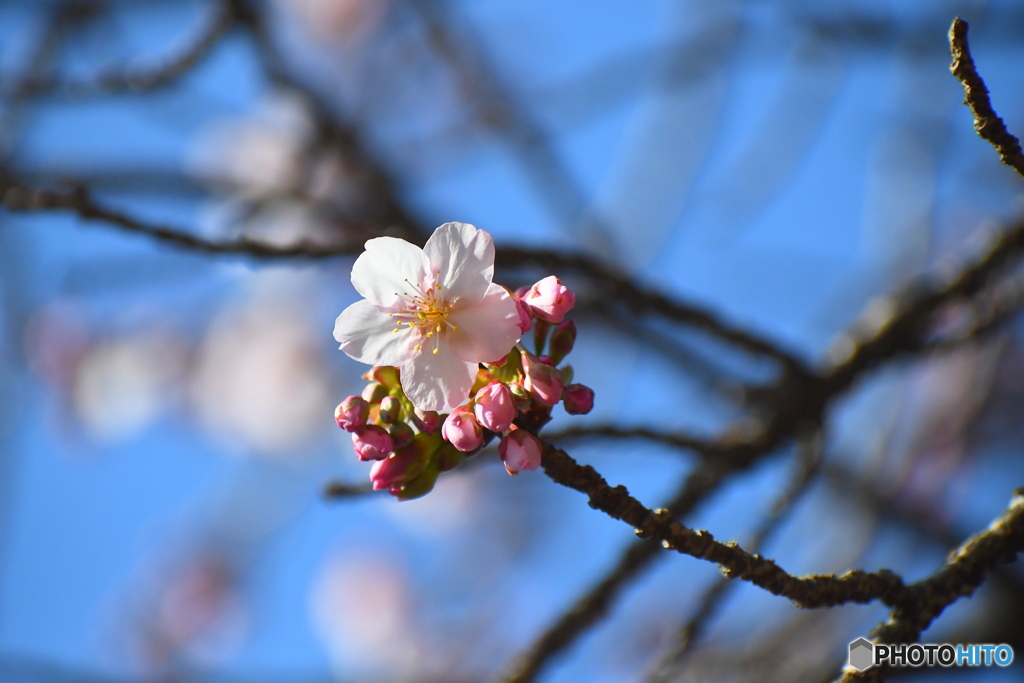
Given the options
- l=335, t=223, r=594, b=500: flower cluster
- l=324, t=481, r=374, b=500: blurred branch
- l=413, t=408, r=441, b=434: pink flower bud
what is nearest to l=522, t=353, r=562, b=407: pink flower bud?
l=335, t=223, r=594, b=500: flower cluster

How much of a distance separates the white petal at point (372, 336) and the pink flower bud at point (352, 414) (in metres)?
0.06

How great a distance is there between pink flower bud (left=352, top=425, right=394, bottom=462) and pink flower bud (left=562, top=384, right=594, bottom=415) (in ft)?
0.75

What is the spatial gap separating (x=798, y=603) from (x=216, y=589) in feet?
22.1

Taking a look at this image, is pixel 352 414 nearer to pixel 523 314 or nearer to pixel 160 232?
pixel 523 314

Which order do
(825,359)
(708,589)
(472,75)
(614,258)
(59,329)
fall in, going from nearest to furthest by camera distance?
(708,589) → (825,359) → (614,258) → (472,75) → (59,329)

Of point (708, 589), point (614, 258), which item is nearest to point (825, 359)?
point (708, 589)

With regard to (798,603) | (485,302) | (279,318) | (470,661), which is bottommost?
(798,603)

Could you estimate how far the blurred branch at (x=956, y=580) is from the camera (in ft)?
3.10

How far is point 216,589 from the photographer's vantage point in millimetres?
6621

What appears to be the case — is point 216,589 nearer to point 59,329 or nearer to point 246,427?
point 246,427

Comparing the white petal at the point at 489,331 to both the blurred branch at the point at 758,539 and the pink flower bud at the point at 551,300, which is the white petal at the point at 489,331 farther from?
the blurred branch at the point at 758,539

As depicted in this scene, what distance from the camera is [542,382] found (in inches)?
33.9

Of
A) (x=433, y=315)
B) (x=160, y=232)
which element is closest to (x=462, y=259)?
(x=433, y=315)

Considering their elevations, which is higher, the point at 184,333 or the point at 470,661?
the point at 184,333
